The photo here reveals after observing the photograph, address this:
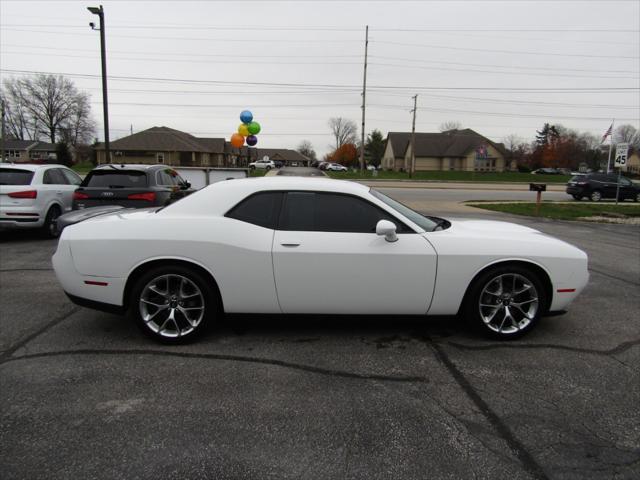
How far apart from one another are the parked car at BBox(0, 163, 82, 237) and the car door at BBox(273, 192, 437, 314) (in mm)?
6980

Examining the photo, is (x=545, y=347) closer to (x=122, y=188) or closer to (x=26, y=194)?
(x=122, y=188)

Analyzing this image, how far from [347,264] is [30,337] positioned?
114 inches

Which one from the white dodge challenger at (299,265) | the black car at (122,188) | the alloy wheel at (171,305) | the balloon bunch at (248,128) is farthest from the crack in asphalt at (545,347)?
the balloon bunch at (248,128)

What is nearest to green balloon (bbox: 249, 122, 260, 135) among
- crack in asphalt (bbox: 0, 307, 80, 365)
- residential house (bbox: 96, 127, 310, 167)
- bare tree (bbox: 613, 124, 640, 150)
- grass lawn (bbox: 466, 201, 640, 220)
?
grass lawn (bbox: 466, 201, 640, 220)

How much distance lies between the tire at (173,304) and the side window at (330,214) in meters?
0.88

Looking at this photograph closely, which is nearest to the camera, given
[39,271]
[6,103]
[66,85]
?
[39,271]

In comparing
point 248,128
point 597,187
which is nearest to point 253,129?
point 248,128

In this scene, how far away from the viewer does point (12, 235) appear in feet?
31.0

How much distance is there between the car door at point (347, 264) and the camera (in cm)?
362

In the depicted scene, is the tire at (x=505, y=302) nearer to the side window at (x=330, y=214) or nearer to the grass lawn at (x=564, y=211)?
the side window at (x=330, y=214)

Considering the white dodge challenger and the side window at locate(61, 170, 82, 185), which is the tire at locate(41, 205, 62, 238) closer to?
the side window at locate(61, 170, 82, 185)

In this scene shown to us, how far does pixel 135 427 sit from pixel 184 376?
63cm

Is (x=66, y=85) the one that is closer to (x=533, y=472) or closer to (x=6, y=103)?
(x=6, y=103)

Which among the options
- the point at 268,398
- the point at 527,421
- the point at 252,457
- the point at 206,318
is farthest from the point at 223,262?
the point at 527,421
